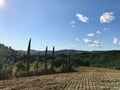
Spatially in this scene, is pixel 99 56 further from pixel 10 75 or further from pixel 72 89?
pixel 72 89

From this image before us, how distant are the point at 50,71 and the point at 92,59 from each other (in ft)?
257

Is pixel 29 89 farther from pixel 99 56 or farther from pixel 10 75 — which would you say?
pixel 99 56

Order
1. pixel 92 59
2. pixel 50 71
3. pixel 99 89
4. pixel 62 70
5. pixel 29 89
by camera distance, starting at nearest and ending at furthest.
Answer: pixel 29 89, pixel 99 89, pixel 50 71, pixel 62 70, pixel 92 59

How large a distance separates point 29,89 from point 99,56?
108413 mm

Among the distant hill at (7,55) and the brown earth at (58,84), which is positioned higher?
the distant hill at (7,55)

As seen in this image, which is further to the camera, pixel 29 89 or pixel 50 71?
pixel 50 71

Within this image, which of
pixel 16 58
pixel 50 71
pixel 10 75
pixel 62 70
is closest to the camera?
pixel 10 75

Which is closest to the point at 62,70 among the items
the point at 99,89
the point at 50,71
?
the point at 50,71

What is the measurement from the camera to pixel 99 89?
20.5 meters

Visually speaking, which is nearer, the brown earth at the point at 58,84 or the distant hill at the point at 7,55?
the brown earth at the point at 58,84

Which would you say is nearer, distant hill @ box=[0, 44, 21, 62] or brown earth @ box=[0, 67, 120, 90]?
brown earth @ box=[0, 67, 120, 90]

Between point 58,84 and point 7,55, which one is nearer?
point 58,84

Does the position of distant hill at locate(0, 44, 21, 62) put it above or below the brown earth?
above

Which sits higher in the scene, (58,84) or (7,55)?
(7,55)
